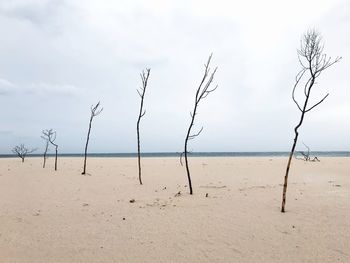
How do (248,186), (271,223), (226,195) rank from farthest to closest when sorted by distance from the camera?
(248,186) < (226,195) < (271,223)

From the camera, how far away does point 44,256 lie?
24.6 ft

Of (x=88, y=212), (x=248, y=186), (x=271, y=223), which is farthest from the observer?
(x=248, y=186)

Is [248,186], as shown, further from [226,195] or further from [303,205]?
[303,205]

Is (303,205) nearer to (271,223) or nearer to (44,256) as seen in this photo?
(271,223)

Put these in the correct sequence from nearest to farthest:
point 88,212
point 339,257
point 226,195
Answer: point 339,257 < point 88,212 < point 226,195

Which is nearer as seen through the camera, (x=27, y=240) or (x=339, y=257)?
(x=339, y=257)

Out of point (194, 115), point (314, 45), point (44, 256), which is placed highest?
point (314, 45)

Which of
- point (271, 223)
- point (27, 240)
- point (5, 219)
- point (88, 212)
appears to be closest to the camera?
point (27, 240)

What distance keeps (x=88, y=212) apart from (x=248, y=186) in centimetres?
871

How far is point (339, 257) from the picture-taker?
723 cm

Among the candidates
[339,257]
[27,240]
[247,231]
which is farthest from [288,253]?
[27,240]

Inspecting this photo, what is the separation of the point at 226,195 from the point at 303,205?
3.46 meters

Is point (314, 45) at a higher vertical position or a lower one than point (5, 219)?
higher

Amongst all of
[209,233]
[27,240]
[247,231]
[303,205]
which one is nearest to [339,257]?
[247,231]
